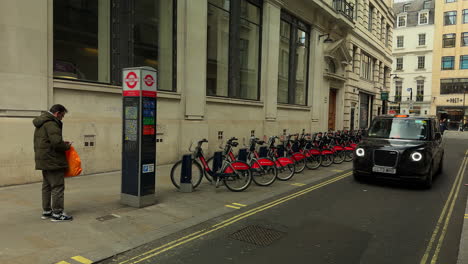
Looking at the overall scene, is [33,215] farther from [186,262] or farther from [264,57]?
[264,57]

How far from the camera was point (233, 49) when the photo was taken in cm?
1398

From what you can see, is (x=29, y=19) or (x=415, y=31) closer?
(x=29, y=19)

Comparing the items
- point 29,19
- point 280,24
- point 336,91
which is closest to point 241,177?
point 29,19

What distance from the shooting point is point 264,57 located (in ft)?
51.1

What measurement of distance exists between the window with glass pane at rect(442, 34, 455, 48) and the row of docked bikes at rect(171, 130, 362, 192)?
169 ft

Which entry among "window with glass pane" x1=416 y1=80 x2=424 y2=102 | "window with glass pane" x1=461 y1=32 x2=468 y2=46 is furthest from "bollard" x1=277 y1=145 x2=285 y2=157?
"window with glass pane" x1=461 y1=32 x2=468 y2=46

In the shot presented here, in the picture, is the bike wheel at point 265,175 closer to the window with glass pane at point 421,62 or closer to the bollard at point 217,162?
the bollard at point 217,162

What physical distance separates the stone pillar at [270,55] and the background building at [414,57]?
44398mm

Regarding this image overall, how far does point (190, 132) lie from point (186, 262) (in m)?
7.79

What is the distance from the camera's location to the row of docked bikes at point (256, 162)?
300 inches

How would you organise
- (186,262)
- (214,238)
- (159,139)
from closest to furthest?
(186,262) < (214,238) < (159,139)

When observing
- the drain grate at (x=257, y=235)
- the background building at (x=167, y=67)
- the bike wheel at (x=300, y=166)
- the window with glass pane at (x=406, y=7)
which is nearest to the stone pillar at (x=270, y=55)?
the background building at (x=167, y=67)

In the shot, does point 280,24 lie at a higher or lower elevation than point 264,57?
higher

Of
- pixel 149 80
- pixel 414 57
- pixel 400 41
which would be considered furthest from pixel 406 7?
pixel 149 80
